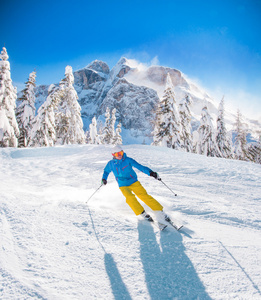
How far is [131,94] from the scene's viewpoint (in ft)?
449

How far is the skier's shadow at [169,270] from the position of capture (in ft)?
6.60

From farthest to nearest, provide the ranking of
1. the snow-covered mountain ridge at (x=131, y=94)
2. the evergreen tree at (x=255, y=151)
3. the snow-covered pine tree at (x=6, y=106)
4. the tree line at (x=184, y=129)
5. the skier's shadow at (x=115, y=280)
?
the snow-covered mountain ridge at (x=131, y=94) → the evergreen tree at (x=255, y=151) → the tree line at (x=184, y=129) → the snow-covered pine tree at (x=6, y=106) → the skier's shadow at (x=115, y=280)

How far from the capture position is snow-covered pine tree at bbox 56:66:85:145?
23969 mm

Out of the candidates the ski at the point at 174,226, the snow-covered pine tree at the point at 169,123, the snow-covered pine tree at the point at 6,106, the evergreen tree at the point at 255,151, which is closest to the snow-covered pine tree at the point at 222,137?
the snow-covered pine tree at the point at 169,123

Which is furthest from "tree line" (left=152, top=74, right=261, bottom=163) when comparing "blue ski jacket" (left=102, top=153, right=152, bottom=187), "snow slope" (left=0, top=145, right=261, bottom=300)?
"blue ski jacket" (left=102, top=153, right=152, bottom=187)

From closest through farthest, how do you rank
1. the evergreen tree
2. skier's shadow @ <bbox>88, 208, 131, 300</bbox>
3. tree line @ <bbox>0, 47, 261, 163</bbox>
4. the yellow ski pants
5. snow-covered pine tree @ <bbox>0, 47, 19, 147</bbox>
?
1. skier's shadow @ <bbox>88, 208, 131, 300</bbox>
2. the yellow ski pants
3. snow-covered pine tree @ <bbox>0, 47, 19, 147</bbox>
4. tree line @ <bbox>0, 47, 261, 163</bbox>
5. the evergreen tree

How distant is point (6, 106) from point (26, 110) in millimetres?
3598

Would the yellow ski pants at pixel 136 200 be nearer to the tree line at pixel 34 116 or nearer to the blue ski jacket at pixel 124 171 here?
the blue ski jacket at pixel 124 171

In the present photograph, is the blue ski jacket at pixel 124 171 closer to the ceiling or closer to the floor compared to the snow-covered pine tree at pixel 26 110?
closer to the floor

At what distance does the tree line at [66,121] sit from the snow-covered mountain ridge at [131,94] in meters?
85.1

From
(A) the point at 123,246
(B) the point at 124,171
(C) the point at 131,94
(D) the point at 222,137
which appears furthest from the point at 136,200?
(C) the point at 131,94

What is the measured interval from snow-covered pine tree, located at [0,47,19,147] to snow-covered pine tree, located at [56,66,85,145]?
6.53 meters

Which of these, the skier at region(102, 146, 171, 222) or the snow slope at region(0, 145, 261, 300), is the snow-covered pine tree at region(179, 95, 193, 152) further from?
the skier at region(102, 146, 171, 222)

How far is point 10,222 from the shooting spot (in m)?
3.16
